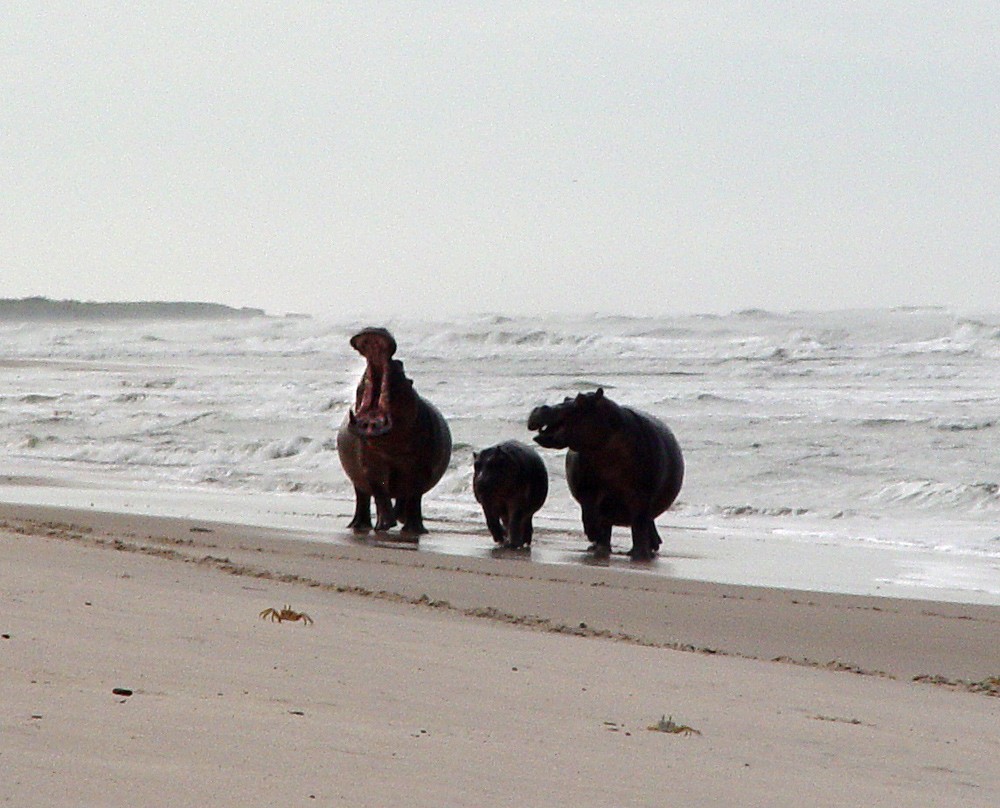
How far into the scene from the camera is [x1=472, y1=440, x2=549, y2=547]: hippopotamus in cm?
1236

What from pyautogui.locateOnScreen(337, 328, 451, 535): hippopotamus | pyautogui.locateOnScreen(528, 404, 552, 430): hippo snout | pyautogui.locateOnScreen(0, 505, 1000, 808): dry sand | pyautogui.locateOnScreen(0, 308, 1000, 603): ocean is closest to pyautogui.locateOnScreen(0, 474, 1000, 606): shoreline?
pyautogui.locateOnScreen(0, 308, 1000, 603): ocean

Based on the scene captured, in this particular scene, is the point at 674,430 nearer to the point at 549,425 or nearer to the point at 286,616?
the point at 549,425

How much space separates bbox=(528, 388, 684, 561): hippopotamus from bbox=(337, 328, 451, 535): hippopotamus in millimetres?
1093

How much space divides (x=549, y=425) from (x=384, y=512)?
5.35 feet

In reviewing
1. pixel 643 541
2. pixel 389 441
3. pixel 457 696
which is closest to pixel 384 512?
pixel 389 441

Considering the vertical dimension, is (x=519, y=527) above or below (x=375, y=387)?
below

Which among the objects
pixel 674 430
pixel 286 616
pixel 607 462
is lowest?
pixel 674 430

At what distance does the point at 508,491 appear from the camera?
12.4 m

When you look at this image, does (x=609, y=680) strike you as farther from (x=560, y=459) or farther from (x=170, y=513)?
(x=560, y=459)

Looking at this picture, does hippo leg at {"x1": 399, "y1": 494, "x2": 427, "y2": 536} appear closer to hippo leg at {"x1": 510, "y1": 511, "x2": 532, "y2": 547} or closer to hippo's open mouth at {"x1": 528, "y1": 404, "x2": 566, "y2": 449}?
hippo leg at {"x1": 510, "y1": 511, "x2": 532, "y2": 547}

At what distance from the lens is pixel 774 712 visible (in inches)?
202

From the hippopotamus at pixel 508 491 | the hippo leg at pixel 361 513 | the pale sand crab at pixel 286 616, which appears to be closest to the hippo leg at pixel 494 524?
the hippopotamus at pixel 508 491

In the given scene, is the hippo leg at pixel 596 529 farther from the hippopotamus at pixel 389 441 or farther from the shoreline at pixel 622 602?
the hippopotamus at pixel 389 441

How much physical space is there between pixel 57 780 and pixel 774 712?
8.53 ft
